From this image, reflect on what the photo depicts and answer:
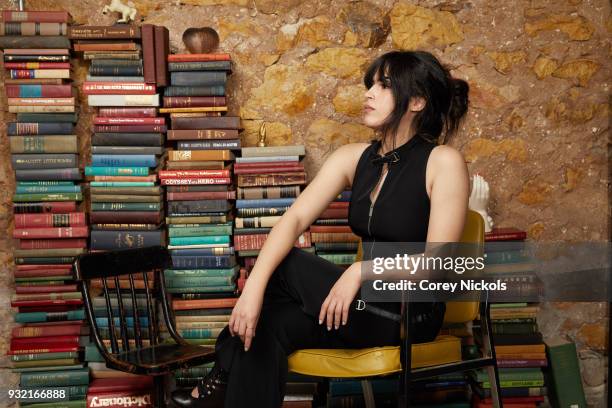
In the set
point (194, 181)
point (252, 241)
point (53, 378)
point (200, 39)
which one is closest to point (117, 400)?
point (53, 378)

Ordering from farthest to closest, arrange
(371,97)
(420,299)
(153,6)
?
1. (153,6)
2. (371,97)
3. (420,299)

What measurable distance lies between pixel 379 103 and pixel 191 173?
3.25 feet

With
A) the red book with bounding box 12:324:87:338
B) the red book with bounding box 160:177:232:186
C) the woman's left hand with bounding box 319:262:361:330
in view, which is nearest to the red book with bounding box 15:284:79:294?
the red book with bounding box 12:324:87:338

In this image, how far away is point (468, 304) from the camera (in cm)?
224

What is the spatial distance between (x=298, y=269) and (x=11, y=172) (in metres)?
1.71

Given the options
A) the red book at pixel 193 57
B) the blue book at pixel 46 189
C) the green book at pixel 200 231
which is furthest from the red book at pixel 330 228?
the blue book at pixel 46 189

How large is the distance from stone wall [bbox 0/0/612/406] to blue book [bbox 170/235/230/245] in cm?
52

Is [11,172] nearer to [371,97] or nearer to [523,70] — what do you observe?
[371,97]

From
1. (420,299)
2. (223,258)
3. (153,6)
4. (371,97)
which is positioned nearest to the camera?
(420,299)

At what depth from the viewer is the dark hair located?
85.5 inches

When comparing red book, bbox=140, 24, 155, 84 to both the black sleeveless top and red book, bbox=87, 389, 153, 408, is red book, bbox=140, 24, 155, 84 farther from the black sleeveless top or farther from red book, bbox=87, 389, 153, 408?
red book, bbox=87, 389, 153, 408

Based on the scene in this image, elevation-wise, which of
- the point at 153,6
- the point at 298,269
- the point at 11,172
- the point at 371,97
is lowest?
the point at 298,269

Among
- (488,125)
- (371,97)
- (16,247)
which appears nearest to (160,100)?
(16,247)

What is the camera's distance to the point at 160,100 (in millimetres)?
2959
